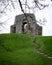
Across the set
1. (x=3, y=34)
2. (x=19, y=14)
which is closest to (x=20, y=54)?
(x=3, y=34)

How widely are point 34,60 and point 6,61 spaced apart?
50 cm

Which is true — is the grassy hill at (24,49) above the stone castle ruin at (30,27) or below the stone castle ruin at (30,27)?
below

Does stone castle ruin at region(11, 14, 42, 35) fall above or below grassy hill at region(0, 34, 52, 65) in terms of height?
above

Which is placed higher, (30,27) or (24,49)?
(30,27)

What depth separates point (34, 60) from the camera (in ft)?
12.6

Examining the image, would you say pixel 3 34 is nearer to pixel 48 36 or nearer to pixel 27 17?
pixel 27 17

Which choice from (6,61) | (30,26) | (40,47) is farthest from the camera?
(30,26)

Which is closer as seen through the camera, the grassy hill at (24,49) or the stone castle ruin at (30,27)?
the grassy hill at (24,49)

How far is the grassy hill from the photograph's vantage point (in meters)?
3.82

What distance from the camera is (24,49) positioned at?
3975mm

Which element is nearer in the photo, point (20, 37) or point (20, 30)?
point (20, 37)

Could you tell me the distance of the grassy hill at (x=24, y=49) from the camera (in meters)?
3.82

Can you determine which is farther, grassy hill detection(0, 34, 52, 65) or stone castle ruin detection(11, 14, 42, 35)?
stone castle ruin detection(11, 14, 42, 35)

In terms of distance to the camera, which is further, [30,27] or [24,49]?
[30,27]
